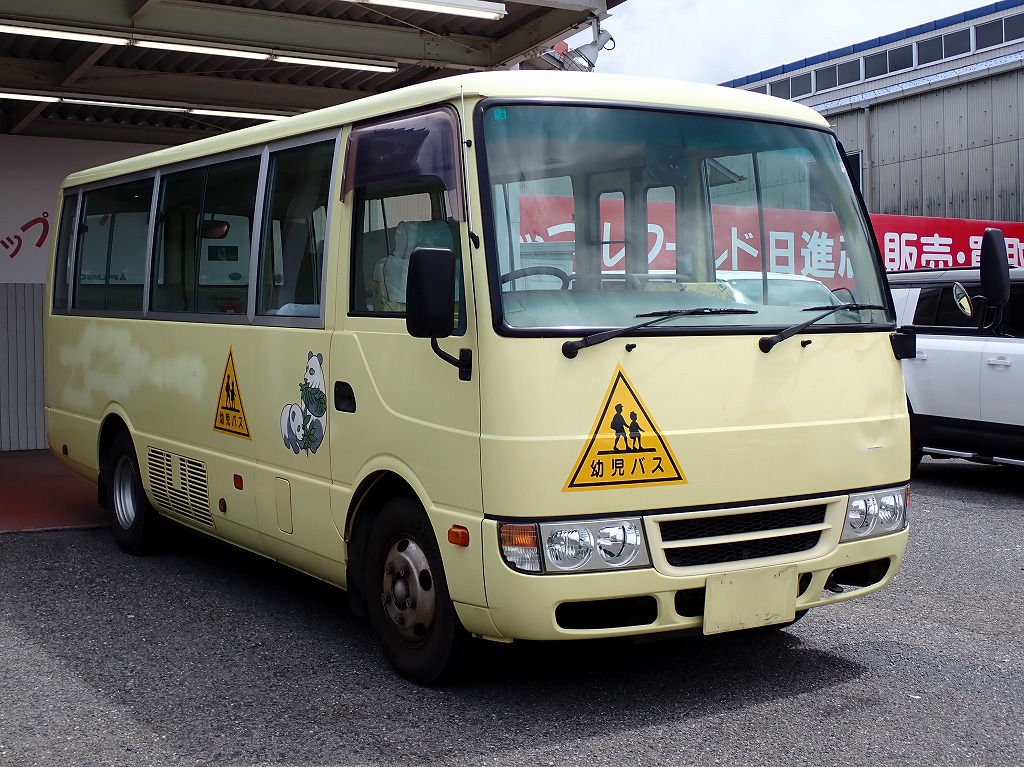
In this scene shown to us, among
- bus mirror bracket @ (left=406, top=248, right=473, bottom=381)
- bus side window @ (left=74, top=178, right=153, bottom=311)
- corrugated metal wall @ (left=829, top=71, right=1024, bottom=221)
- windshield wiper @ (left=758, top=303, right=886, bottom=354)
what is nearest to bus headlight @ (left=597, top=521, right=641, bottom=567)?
bus mirror bracket @ (left=406, top=248, right=473, bottom=381)

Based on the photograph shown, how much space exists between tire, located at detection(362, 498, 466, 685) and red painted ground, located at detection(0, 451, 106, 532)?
14.9 ft

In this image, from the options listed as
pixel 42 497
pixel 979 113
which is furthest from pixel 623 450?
pixel 979 113

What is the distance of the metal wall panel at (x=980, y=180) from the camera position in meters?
26.5

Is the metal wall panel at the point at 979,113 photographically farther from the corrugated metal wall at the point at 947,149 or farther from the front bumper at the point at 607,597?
the front bumper at the point at 607,597

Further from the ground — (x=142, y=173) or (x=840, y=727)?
(x=142, y=173)

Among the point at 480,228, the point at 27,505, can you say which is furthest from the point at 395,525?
the point at 27,505

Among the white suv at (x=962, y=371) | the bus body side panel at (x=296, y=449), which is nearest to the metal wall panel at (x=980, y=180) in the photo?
the white suv at (x=962, y=371)

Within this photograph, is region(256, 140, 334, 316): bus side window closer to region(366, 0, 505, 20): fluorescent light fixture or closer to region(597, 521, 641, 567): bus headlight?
region(597, 521, 641, 567): bus headlight

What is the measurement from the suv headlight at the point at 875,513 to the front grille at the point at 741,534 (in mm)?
139

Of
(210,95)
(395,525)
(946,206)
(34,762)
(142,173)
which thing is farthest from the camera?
(946,206)

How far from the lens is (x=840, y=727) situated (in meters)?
4.74

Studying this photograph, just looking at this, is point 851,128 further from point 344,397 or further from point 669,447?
point 669,447

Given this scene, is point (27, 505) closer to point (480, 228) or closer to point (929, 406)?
point (480, 228)

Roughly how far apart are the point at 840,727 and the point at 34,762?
9.67 ft
